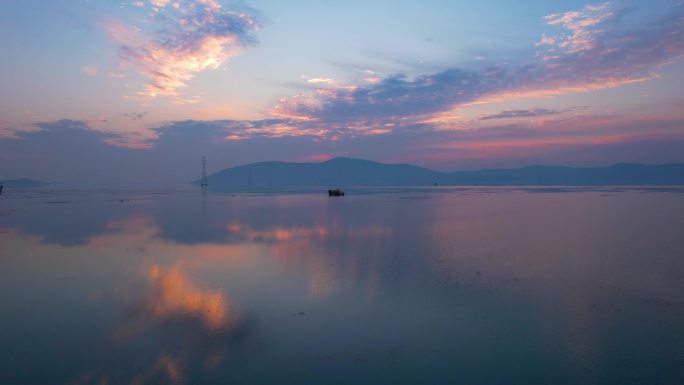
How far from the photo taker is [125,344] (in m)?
7.08

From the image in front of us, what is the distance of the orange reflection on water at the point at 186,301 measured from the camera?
330 inches

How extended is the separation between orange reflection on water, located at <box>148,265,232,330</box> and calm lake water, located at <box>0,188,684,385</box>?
0.07 m

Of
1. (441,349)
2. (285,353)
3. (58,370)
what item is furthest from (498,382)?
(58,370)

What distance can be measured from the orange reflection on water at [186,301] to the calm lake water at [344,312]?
0.21 feet

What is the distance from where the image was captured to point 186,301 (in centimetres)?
945

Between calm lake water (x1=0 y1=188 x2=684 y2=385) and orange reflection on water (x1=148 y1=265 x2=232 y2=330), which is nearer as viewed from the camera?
calm lake water (x1=0 y1=188 x2=684 y2=385)

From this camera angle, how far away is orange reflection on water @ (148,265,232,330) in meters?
8.38

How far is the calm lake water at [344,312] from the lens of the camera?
6.23 m

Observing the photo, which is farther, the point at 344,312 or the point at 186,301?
the point at 186,301

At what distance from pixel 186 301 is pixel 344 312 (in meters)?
3.60

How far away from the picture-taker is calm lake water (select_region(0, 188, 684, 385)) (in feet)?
20.4

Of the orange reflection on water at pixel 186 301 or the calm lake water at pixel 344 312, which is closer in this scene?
the calm lake water at pixel 344 312

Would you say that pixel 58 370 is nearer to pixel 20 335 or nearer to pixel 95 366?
pixel 95 366

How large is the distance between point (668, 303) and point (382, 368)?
7065 millimetres
